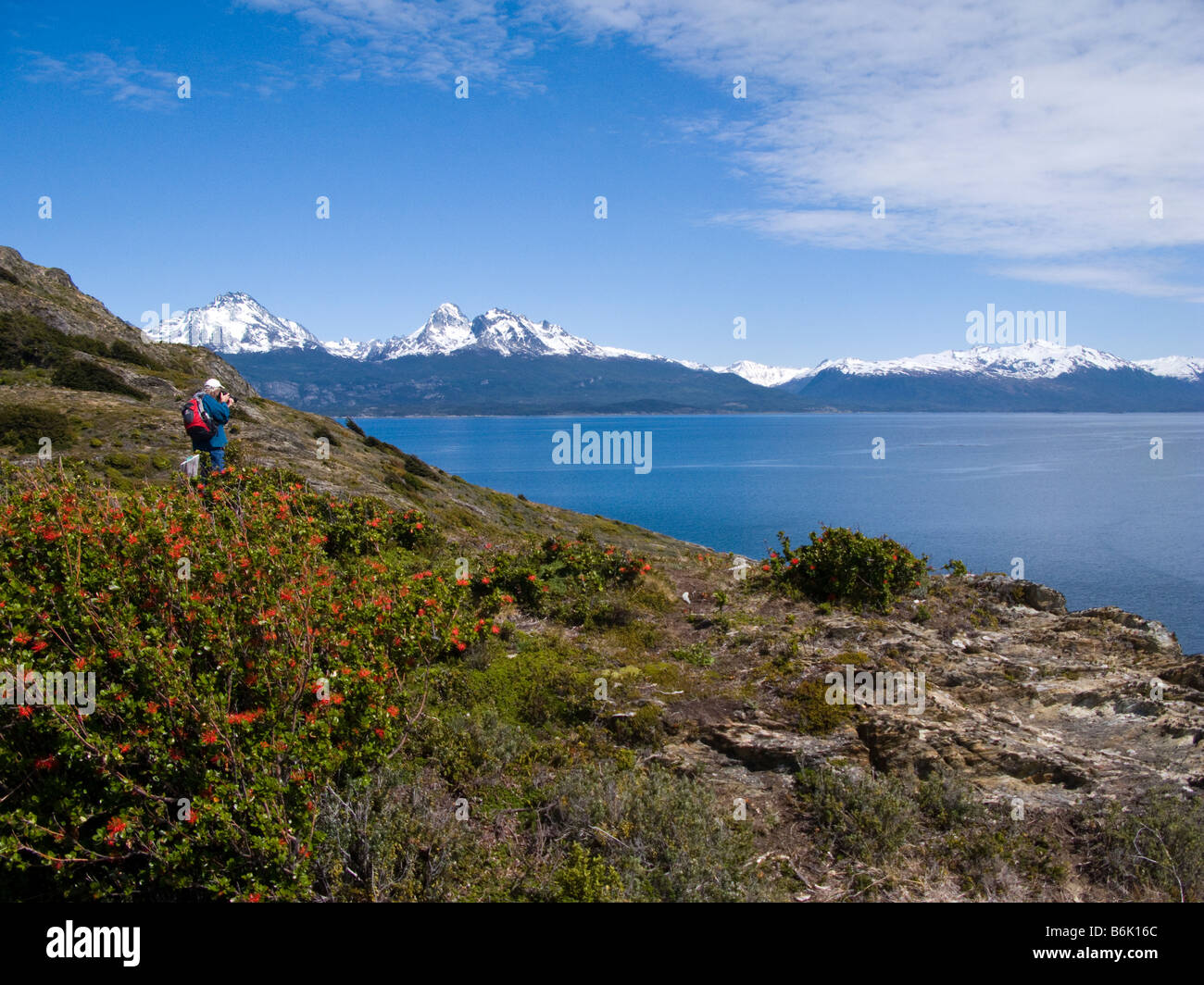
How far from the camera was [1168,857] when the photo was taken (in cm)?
671

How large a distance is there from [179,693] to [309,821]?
1365 mm

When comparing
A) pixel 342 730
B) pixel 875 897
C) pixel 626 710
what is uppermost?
pixel 342 730

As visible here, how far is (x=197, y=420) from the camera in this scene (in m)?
14.7

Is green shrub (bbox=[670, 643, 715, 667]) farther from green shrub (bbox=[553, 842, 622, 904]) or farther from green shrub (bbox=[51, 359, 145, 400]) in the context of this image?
green shrub (bbox=[51, 359, 145, 400])

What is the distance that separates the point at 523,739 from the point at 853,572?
7856 mm

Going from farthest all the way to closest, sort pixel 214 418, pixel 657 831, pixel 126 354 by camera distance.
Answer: pixel 126 354 → pixel 214 418 → pixel 657 831

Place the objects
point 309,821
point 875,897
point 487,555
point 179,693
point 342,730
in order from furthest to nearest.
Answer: point 487,555 < point 875,897 < point 342,730 < point 309,821 < point 179,693

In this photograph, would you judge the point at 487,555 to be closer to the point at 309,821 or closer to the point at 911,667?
the point at 911,667

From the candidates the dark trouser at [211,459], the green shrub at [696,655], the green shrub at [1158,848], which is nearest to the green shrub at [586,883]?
the green shrub at [1158,848]

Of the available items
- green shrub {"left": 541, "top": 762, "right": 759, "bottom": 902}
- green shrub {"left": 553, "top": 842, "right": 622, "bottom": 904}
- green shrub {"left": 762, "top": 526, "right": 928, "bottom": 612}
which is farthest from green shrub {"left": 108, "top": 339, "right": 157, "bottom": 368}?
green shrub {"left": 553, "top": 842, "right": 622, "bottom": 904}

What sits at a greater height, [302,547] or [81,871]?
[302,547]

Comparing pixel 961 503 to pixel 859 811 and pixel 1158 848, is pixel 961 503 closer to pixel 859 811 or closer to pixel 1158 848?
pixel 1158 848

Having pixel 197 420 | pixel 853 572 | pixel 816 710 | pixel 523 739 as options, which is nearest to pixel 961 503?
pixel 853 572
